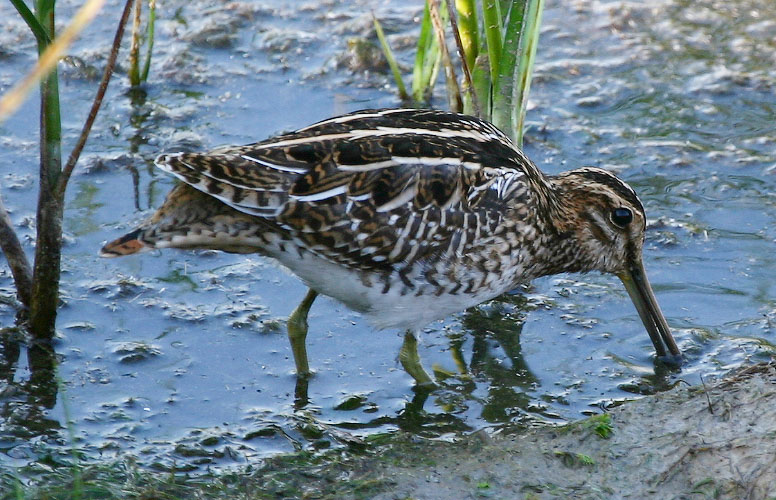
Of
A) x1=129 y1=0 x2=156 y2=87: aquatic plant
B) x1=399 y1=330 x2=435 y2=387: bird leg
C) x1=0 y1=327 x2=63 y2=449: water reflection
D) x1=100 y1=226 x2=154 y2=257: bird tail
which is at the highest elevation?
x1=129 y1=0 x2=156 y2=87: aquatic plant

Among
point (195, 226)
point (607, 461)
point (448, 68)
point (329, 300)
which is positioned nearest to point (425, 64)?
point (448, 68)

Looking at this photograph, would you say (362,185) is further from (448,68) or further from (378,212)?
(448,68)

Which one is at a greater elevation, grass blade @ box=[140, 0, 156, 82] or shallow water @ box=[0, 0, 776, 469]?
grass blade @ box=[140, 0, 156, 82]

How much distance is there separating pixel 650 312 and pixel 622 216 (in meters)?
0.50

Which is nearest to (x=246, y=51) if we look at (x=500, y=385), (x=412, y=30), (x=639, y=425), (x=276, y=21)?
(x=276, y=21)

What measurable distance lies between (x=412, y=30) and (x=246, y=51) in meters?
1.28

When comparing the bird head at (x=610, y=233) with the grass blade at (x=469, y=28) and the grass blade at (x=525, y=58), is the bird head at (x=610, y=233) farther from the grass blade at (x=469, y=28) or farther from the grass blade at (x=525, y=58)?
the grass blade at (x=469, y=28)

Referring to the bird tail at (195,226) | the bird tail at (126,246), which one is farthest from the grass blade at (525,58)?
the bird tail at (126,246)

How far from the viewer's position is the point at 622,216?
5.32 meters

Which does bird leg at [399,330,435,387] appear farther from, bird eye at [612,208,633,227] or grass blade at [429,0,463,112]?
grass blade at [429,0,463,112]

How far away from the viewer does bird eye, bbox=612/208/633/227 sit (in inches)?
209

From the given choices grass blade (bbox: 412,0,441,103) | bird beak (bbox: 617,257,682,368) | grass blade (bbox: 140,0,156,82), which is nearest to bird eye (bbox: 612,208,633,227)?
bird beak (bbox: 617,257,682,368)

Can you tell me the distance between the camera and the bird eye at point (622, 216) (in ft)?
17.4

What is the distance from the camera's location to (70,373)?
5020mm
